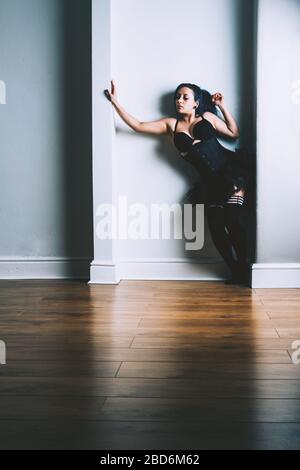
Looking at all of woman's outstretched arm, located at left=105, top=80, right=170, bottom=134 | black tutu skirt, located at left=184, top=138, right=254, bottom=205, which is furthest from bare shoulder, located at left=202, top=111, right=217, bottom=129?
woman's outstretched arm, located at left=105, top=80, right=170, bottom=134

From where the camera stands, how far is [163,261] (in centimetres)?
370

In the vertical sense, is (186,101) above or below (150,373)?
above

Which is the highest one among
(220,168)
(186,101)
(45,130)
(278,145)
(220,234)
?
(186,101)

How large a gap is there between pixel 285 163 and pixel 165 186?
84cm

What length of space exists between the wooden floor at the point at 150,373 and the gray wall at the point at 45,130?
864mm

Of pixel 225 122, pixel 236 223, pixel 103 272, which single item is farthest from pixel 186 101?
pixel 103 272

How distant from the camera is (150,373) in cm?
170

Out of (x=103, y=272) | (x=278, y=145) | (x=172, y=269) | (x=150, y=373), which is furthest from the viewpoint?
(x=172, y=269)

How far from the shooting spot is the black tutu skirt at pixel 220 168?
3.39 m

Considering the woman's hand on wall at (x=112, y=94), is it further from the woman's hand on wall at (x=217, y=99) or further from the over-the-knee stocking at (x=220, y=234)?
the over-the-knee stocking at (x=220, y=234)

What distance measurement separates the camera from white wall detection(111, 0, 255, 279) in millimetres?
3564

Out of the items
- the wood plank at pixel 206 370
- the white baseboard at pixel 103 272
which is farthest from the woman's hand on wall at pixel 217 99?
the wood plank at pixel 206 370

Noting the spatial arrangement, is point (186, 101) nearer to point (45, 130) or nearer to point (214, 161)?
point (214, 161)

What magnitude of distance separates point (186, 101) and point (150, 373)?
2.20 metres
